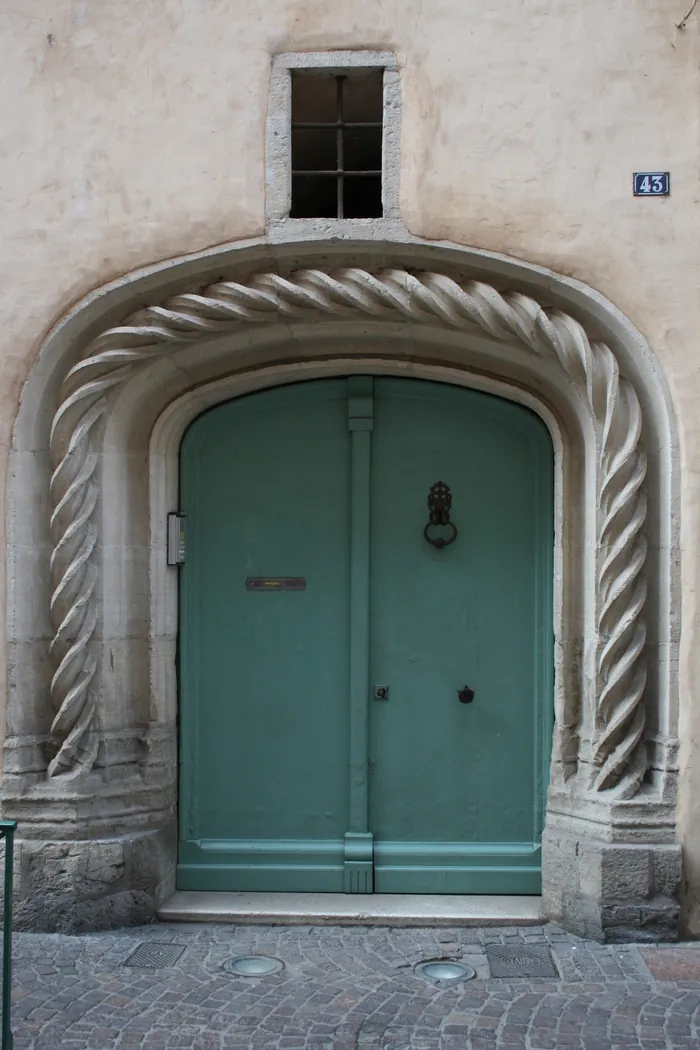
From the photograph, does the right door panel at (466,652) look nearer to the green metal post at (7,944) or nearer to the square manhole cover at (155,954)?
the square manhole cover at (155,954)

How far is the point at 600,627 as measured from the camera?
13.9 feet

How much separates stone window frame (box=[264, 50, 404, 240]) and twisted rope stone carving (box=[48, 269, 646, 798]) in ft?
0.72

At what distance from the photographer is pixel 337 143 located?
4465mm

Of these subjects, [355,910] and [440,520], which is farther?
[440,520]

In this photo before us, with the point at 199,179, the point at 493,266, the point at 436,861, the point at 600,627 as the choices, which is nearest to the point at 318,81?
the point at 199,179

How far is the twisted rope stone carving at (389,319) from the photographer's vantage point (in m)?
4.21

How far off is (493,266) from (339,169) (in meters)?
0.83

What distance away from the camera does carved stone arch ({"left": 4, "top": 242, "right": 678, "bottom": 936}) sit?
4219 mm

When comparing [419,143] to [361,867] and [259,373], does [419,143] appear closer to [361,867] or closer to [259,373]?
[259,373]

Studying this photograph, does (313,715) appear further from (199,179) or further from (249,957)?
(199,179)

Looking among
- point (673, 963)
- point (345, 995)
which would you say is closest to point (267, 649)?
point (345, 995)

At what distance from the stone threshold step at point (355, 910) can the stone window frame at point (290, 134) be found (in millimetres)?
2956

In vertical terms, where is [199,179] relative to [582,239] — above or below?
above

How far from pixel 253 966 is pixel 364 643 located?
4.84ft
